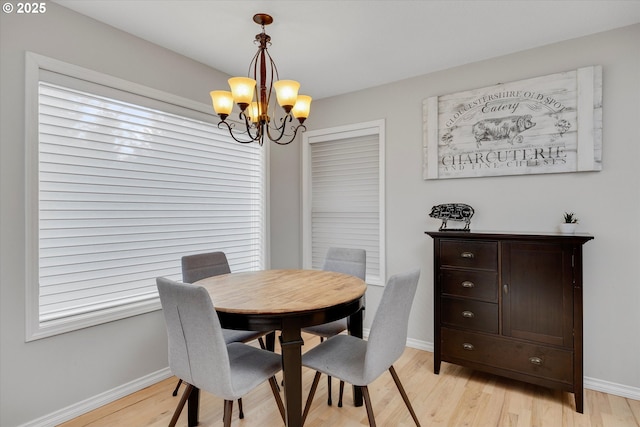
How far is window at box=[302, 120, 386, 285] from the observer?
11.7ft

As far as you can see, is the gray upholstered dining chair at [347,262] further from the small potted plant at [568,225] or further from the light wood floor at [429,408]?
the small potted plant at [568,225]

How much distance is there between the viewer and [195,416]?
2.00m

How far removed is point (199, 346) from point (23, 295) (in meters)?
1.31

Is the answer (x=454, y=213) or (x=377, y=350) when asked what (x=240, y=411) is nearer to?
(x=377, y=350)

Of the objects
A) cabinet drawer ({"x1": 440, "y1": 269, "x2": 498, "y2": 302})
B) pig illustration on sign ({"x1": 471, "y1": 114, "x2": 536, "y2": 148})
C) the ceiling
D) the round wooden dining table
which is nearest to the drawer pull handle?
cabinet drawer ({"x1": 440, "y1": 269, "x2": 498, "y2": 302})

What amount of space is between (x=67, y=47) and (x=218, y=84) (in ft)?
4.00

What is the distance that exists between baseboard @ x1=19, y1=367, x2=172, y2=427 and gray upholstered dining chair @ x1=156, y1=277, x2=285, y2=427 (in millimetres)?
1083

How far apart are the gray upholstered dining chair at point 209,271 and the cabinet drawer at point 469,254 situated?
1531 millimetres

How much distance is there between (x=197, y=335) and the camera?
1.46m

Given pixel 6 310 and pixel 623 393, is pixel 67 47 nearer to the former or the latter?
pixel 6 310

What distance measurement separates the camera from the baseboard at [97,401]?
2.02m

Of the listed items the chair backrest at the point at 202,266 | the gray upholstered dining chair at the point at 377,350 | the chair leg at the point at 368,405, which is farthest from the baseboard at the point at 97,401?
the chair leg at the point at 368,405

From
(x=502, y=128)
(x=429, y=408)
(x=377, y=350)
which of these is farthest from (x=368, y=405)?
(x=502, y=128)

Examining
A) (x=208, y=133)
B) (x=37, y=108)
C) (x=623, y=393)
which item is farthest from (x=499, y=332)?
(x=37, y=108)
